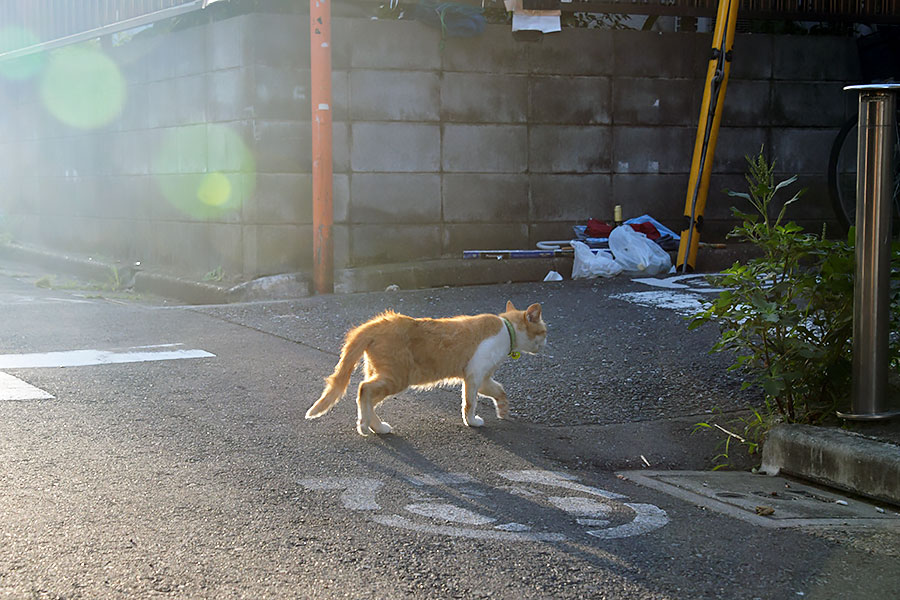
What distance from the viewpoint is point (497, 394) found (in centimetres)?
526

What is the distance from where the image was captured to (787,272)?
4805mm

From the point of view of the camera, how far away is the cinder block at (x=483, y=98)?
10.0 metres

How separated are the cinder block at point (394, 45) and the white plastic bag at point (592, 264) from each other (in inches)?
92.2

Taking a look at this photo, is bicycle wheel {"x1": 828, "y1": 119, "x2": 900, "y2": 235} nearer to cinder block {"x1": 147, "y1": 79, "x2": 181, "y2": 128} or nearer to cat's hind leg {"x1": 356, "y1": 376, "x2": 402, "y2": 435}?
cinder block {"x1": 147, "y1": 79, "x2": 181, "y2": 128}

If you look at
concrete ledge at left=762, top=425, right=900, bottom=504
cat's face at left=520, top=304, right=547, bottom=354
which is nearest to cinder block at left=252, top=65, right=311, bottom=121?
cat's face at left=520, top=304, right=547, bottom=354

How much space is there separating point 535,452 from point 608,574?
5.27ft

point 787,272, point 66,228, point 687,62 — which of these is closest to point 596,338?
point 787,272

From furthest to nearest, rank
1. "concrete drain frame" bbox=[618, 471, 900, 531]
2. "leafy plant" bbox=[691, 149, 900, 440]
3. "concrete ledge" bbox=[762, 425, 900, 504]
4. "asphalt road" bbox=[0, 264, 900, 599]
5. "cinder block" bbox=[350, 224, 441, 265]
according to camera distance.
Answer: "cinder block" bbox=[350, 224, 441, 265] → "leafy plant" bbox=[691, 149, 900, 440] → "concrete ledge" bbox=[762, 425, 900, 504] → "concrete drain frame" bbox=[618, 471, 900, 531] → "asphalt road" bbox=[0, 264, 900, 599]

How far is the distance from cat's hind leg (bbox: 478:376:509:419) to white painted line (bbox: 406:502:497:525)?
4.94 feet

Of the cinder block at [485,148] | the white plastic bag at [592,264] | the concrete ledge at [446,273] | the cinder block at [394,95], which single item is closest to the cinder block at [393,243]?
the concrete ledge at [446,273]

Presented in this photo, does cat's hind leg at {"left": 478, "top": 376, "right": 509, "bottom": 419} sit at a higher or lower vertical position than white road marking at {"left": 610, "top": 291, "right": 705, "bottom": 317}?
lower

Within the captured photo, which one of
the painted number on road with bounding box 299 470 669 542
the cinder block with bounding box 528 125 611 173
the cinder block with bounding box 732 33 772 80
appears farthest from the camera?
the cinder block with bounding box 732 33 772 80

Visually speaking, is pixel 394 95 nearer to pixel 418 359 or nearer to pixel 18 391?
pixel 18 391

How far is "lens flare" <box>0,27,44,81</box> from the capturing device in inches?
551
